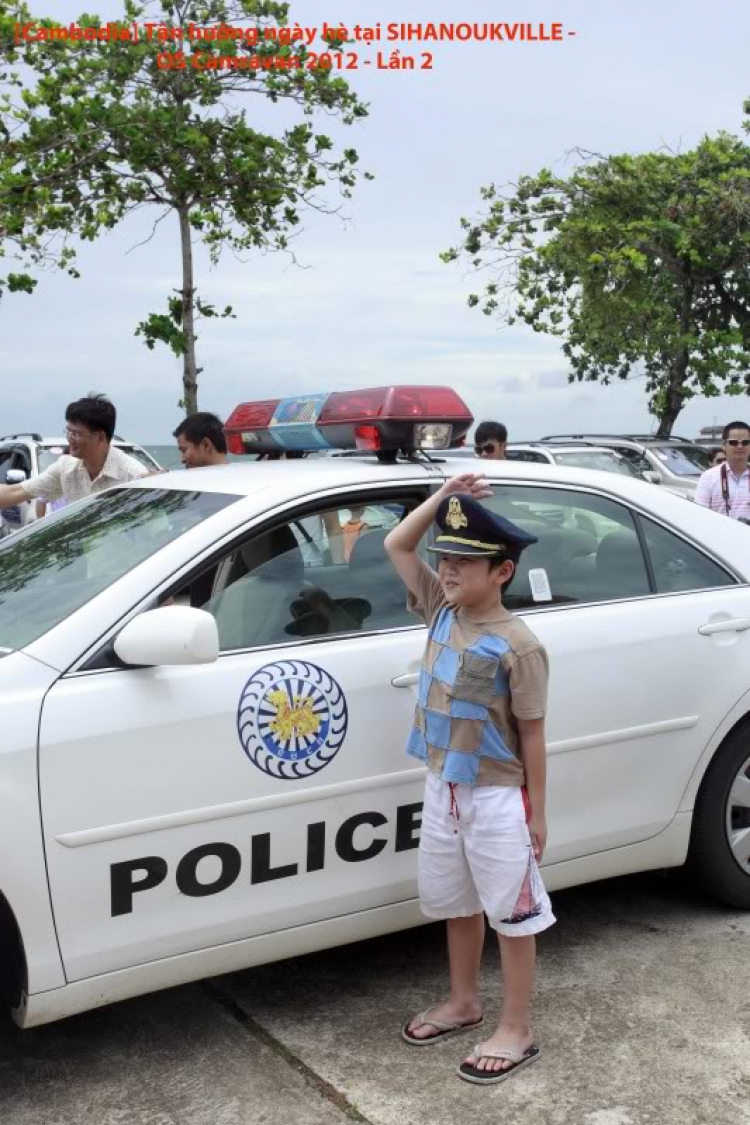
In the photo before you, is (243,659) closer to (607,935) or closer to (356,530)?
(356,530)

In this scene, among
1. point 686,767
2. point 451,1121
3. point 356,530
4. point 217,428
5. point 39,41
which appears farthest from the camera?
point 39,41

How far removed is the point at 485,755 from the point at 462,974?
2.20 ft

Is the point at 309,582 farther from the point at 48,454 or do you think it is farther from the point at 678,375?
the point at 678,375

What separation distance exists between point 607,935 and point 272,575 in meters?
1.66

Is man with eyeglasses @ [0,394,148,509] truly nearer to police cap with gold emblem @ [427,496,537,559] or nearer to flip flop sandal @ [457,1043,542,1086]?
police cap with gold emblem @ [427,496,537,559]

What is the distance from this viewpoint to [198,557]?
3.00 meters

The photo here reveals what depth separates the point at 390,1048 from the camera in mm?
3090

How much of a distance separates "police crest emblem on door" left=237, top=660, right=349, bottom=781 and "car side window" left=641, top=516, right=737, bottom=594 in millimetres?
1245

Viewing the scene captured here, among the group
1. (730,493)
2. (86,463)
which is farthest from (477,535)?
(730,493)

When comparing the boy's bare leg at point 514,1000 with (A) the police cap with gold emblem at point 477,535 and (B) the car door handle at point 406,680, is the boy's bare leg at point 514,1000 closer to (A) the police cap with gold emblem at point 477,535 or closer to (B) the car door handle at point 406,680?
(B) the car door handle at point 406,680

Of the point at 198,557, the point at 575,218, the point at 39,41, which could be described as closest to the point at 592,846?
the point at 198,557

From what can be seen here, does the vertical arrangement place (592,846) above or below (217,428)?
below

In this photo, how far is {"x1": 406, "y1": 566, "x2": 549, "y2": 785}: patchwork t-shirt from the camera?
9.45 ft

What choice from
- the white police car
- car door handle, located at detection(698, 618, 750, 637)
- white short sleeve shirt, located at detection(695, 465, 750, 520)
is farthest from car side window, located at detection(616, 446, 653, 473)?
car door handle, located at detection(698, 618, 750, 637)
